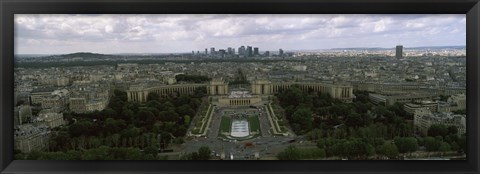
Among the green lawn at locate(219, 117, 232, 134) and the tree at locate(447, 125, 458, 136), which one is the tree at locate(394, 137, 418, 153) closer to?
the tree at locate(447, 125, 458, 136)

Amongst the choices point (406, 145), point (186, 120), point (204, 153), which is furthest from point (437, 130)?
point (186, 120)

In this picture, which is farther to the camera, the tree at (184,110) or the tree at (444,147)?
the tree at (184,110)

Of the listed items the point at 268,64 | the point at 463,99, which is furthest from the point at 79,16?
the point at 463,99

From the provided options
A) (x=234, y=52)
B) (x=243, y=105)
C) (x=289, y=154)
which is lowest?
(x=289, y=154)

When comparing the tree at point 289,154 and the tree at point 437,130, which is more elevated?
the tree at point 437,130

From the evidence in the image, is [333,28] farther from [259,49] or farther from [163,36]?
[163,36]

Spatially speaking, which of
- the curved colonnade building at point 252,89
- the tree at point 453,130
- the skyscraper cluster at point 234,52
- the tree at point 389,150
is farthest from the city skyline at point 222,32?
the tree at point 389,150

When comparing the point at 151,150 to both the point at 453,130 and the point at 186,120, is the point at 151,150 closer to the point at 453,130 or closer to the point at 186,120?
the point at 186,120

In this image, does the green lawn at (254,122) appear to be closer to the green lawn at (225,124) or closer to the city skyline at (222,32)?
the green lawn at (225,124)

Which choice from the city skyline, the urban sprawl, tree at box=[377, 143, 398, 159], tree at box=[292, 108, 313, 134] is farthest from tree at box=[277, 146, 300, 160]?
the city skyline
